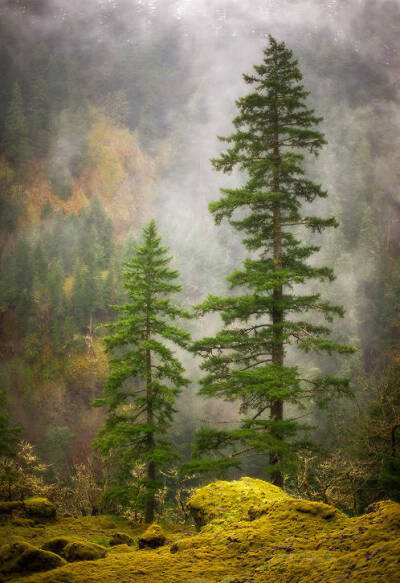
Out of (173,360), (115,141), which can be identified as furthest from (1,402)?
(115,141)

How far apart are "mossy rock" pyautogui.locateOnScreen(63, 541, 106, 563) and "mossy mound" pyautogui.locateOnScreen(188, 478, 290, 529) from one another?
1.42m

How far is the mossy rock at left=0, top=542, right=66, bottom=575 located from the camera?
10.7 feet

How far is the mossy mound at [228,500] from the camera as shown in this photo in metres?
4.51

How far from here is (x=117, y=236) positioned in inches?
4195

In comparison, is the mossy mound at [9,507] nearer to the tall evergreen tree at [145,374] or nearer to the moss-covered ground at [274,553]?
the moss-covered ground at [274,553]

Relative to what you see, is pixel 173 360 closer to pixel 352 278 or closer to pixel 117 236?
pixel 352 278

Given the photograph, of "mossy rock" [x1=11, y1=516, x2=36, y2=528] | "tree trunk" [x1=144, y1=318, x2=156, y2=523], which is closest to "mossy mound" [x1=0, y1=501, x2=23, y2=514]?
"mossy rock" [x1=11, y1=516, x2=36, y2=528]

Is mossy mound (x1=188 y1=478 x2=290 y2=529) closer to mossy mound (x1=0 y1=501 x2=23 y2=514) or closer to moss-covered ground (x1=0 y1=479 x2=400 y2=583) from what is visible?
moss-covered ground (x1=0 y1=479 x2=400 y2=583)

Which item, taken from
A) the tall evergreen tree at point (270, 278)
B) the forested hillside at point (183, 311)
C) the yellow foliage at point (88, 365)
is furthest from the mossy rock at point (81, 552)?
the yellow foliage at point (88, 365)

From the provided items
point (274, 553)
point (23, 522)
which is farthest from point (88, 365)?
point (274, 553)

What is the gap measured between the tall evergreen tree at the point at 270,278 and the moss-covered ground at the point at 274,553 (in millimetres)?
4363

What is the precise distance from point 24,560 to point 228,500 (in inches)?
110

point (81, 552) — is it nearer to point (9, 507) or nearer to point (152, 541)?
point (152, 541)

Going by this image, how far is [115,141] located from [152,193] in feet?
126
